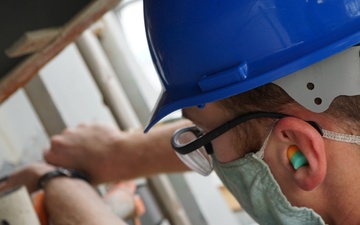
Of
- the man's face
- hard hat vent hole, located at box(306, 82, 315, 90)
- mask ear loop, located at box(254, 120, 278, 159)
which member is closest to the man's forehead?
the man's face

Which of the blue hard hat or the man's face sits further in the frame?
the man's face

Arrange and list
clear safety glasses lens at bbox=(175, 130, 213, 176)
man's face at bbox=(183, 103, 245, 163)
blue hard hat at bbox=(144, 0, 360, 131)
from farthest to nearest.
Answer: clear safety glasses lens at bbox=(175, 130, 213, 176) → man's face at bbox=(183, 103, 245, 163) → blue hard hat at bbox=(144, 0, 360, 131)

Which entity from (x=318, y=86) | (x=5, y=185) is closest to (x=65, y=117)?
(x=5, y=185)

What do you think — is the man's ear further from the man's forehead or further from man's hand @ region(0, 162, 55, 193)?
man's hand @ region(0, 162, 55, 193)

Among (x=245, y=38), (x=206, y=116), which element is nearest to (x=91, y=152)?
(x=206, y=116)

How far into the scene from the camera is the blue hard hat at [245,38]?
3.89ft

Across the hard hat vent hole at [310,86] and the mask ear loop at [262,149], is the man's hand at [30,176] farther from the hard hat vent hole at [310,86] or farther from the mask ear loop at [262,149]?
the hard hat vent hole at [310,86]

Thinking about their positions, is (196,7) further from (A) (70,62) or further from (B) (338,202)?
(A) (70,62)

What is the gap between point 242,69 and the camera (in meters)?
1.22

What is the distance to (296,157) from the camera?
1270 millimetres

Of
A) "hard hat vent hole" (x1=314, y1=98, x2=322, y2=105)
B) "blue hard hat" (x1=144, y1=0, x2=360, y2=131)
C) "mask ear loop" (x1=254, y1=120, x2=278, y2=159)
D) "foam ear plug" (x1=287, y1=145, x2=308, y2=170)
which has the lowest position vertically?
"foam ear plug" (x1=287, y1=145, x2=308, y2=170)

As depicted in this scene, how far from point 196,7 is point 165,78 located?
21 centimetres

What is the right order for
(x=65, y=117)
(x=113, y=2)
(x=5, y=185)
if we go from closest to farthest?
(x=113, y=2)
(x=5, y=185)
(x=65, y=117)

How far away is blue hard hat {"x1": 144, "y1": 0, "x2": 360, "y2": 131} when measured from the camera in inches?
46.7
